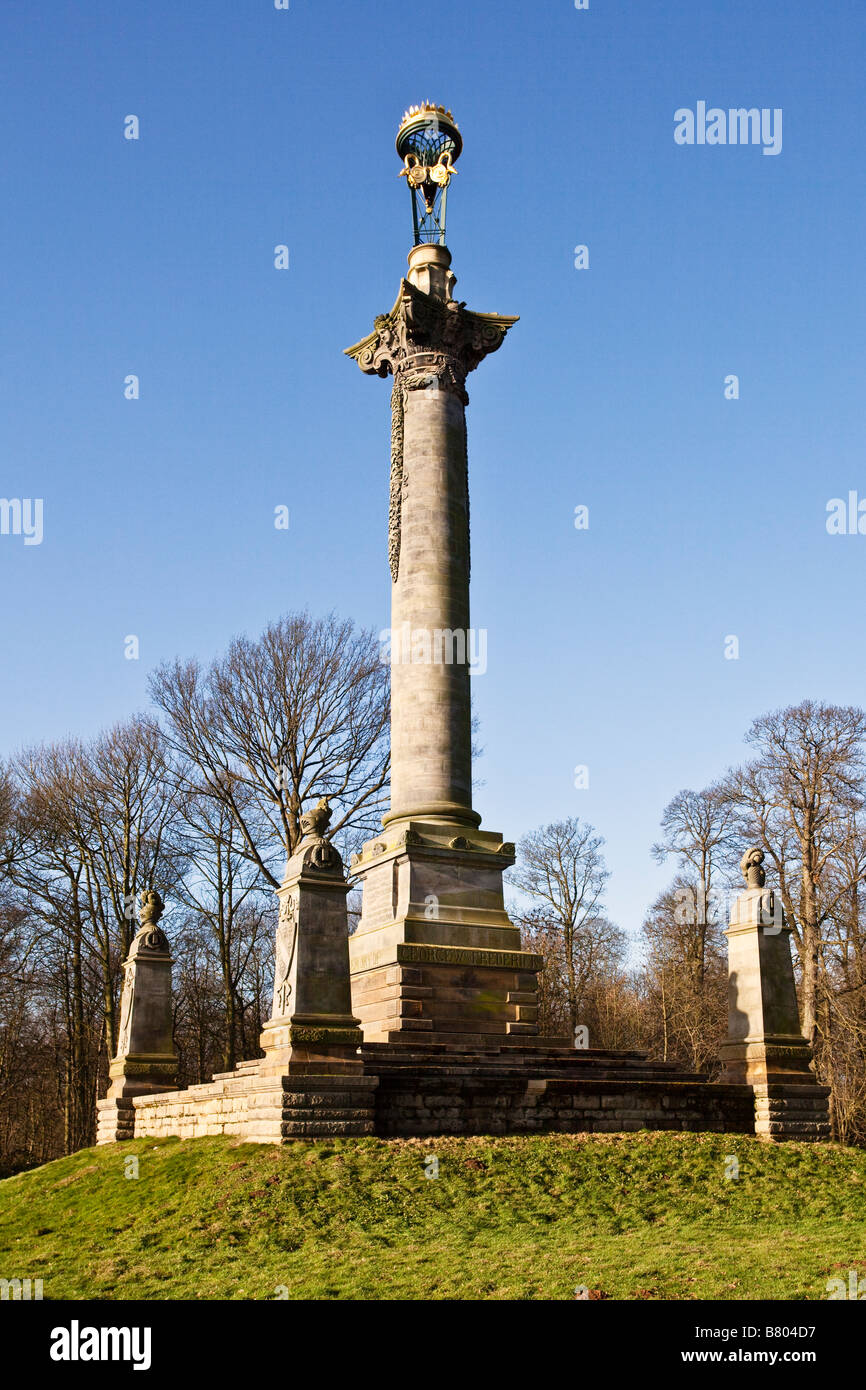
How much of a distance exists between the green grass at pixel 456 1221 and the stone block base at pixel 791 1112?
18.7 inches

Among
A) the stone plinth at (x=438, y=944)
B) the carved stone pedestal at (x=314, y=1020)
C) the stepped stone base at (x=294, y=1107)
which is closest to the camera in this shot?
the stepped stone base at (x=294, y=1107)

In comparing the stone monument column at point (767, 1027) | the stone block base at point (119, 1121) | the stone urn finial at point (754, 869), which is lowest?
A: the stone block base at point (119, 1121)

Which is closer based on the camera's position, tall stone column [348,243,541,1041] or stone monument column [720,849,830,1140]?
stone monument column [720,849,830,1140]

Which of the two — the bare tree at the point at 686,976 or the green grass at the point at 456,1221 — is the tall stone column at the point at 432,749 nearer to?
the green grass at the point at 456,1221

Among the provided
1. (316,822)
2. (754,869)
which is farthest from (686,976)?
(316,822)

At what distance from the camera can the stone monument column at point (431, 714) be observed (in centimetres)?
1980

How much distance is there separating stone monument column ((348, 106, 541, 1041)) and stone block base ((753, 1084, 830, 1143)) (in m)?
3.75

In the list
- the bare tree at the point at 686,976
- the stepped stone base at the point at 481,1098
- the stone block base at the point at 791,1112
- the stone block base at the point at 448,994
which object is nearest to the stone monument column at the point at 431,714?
the stone block base at the point at 448,994

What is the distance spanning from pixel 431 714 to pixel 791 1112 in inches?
340

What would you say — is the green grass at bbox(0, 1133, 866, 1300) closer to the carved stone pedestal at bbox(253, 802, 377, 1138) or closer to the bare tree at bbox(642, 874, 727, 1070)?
the carved stone pedestal at bbox(253, 802, 377, 1138)

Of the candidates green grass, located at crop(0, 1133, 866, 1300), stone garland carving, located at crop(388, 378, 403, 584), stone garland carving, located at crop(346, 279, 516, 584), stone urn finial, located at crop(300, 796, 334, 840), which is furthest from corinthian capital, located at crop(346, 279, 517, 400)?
green grass, located at crop(0, 1133, 866, 1300)

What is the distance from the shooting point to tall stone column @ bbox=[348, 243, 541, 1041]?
19.8 metres

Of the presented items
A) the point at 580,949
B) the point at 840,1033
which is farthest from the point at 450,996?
the point at 580,949

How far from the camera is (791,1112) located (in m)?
18.7
